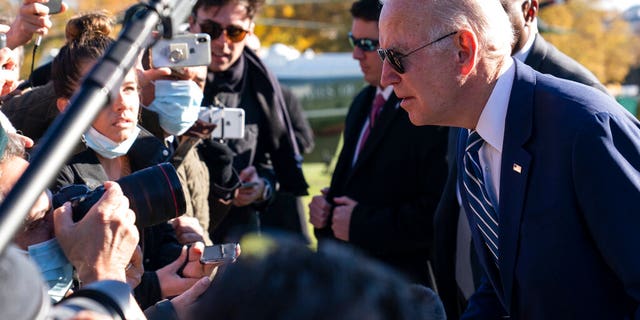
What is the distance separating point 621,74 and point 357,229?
40863 millimetres

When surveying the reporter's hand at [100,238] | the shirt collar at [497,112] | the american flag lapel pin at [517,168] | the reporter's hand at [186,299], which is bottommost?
the reporter's hand at [186,299]

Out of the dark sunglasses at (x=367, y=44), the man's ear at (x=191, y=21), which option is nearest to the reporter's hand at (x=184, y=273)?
the dark sunglasses at (x=367, y=44)

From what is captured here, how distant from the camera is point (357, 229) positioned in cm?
475

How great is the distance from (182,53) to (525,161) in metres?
1.97

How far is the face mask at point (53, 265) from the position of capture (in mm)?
2389

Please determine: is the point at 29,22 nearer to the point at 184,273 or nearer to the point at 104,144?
the point at 104,144

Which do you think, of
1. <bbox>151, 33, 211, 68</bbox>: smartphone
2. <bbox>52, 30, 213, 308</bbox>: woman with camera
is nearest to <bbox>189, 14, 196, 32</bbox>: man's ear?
<bbox>151, 33, 211, 68</bbox>: smartphone

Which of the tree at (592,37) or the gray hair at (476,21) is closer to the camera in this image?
the gray hair at (476,21)

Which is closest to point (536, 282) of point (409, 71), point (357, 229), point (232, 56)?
point (409, 71)

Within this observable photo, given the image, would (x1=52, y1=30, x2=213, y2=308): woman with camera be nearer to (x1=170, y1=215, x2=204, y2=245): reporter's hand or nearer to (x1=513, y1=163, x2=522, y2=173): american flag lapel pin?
(x1=170, y1=215, x2=204, y2=245): reporter's hand

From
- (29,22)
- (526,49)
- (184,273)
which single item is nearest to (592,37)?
(526,49)

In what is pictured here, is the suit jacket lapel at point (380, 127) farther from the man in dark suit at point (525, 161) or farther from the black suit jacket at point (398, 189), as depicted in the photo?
the man in dark suit at point (525, 161)

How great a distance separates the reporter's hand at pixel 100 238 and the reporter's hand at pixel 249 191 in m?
2.75

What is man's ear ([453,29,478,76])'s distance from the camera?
9.39 ft
